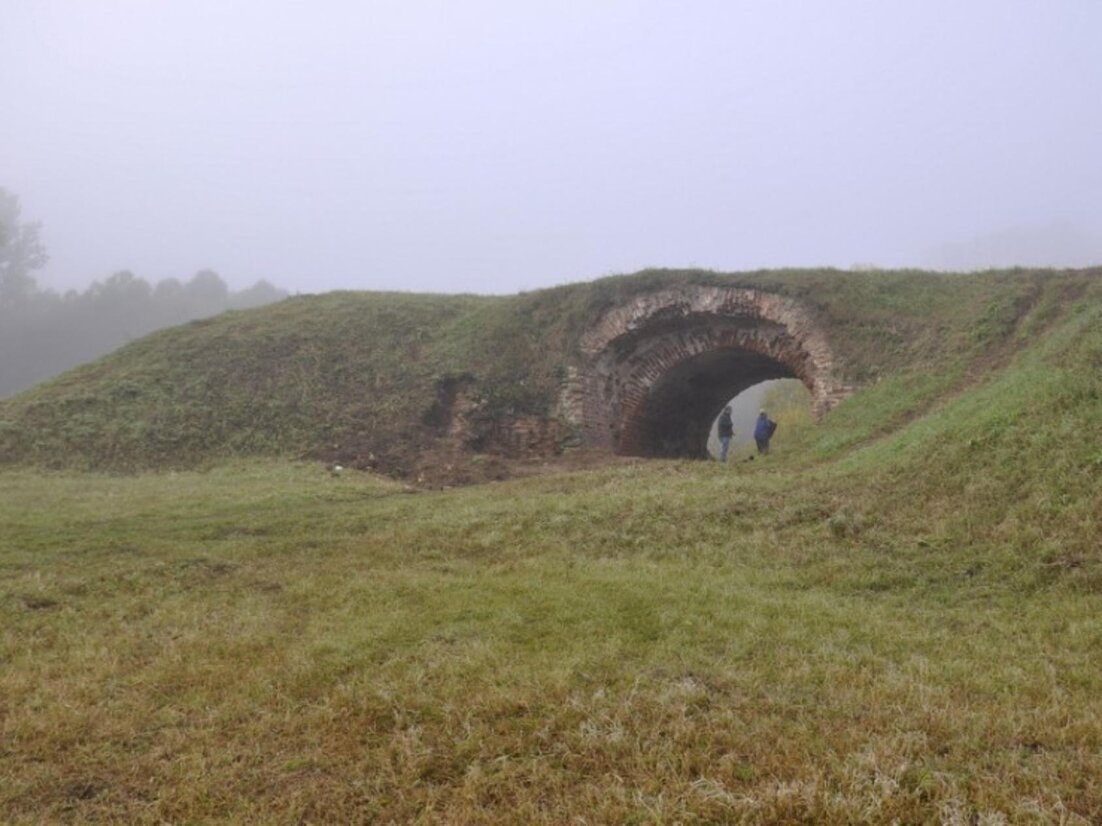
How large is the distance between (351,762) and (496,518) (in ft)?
19.1

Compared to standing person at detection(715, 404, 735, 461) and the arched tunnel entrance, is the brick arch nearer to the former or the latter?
the arched tunnel entrance

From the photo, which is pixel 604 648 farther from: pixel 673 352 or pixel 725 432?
pixel 725 432

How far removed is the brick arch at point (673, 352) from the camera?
1681cm

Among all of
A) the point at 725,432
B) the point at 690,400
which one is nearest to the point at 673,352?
the point at 725,432

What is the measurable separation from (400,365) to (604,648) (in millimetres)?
14900

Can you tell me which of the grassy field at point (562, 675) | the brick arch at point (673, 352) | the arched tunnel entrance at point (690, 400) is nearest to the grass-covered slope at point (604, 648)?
the grassy field at point (562, 675)

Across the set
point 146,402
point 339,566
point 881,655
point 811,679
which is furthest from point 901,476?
point 146,402

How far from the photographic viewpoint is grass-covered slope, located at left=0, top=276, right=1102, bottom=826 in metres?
3.34

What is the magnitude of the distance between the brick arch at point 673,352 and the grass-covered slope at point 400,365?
0.41m

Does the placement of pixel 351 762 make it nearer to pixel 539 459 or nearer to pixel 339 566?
pixel 339 566

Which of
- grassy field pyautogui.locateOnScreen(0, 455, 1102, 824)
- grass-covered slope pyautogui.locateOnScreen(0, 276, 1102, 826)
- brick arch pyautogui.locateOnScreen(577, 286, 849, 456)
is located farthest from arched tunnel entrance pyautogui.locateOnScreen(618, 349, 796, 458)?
grassy field pyautogui.locateOnScreen(0, 455, 1102, 824)

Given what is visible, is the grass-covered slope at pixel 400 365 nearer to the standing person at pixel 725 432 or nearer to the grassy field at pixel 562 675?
the standing person at pixel 725 432

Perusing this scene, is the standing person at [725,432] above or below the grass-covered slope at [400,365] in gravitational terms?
below

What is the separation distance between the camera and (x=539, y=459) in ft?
52.7
